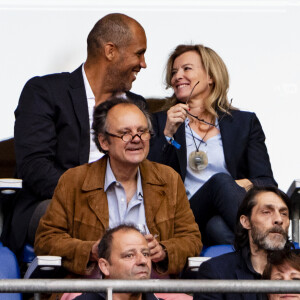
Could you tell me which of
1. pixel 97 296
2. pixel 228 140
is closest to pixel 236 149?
pixel 228 140

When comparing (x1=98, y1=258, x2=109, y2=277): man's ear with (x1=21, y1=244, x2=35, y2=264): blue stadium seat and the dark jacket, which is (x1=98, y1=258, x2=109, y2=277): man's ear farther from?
(x1=21, y1=244, x2=35, y2=264): blue stadium seat

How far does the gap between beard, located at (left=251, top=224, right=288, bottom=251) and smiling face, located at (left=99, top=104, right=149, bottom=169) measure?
42 cm

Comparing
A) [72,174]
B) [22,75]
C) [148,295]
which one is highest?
[22,75]

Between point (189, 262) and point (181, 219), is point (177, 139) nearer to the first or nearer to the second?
point (181, 219)

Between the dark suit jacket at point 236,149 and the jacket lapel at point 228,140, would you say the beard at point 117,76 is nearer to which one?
the dark suit jacket at point 236,149

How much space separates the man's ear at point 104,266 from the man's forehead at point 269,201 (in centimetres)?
67

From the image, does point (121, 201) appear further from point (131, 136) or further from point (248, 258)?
point (248, 258)

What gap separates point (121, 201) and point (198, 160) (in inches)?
25.0

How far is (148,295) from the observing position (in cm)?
335

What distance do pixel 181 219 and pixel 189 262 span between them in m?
0.31

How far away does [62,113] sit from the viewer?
14.2ft

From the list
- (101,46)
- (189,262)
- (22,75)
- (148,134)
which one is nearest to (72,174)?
(148,134)

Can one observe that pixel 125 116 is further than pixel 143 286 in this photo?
Yes

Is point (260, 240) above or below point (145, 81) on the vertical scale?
below
